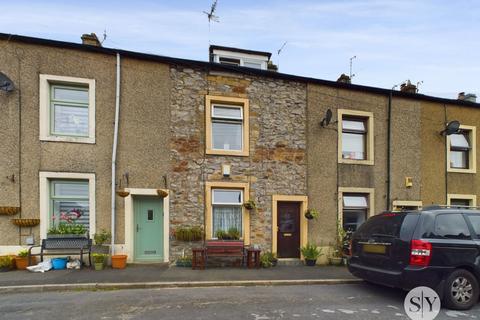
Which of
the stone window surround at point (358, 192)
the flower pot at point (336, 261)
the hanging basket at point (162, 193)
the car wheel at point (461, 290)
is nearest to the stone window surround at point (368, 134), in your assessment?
the stone window surround at point (358, 192)

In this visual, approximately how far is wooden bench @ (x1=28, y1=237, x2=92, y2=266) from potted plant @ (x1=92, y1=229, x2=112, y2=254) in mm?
168

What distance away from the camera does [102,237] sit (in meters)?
7.68

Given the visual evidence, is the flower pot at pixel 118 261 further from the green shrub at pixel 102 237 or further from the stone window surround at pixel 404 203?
the stone window surround at pixel 404 203

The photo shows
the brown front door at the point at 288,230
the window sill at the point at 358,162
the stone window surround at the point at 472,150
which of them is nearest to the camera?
the brown front door at the point at 288,230

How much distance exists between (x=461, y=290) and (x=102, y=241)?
8.08 meters

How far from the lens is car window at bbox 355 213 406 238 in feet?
17.5

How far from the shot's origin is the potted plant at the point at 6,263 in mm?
7023

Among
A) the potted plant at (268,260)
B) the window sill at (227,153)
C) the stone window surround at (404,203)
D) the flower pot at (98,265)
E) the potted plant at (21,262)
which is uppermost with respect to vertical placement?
the window sill at (227,153)

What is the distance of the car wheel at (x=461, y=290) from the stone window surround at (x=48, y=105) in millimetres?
8734

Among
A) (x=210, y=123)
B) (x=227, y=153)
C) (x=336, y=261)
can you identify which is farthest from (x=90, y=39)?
(x=336, y=261)

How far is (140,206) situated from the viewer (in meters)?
8.40

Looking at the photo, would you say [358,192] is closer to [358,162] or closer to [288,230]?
[358,162]

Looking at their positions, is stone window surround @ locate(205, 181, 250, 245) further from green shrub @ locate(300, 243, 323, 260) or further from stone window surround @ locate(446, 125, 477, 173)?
stone window surround @ locate(446, 125, 477, 173)

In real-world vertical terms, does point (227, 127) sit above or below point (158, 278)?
above
